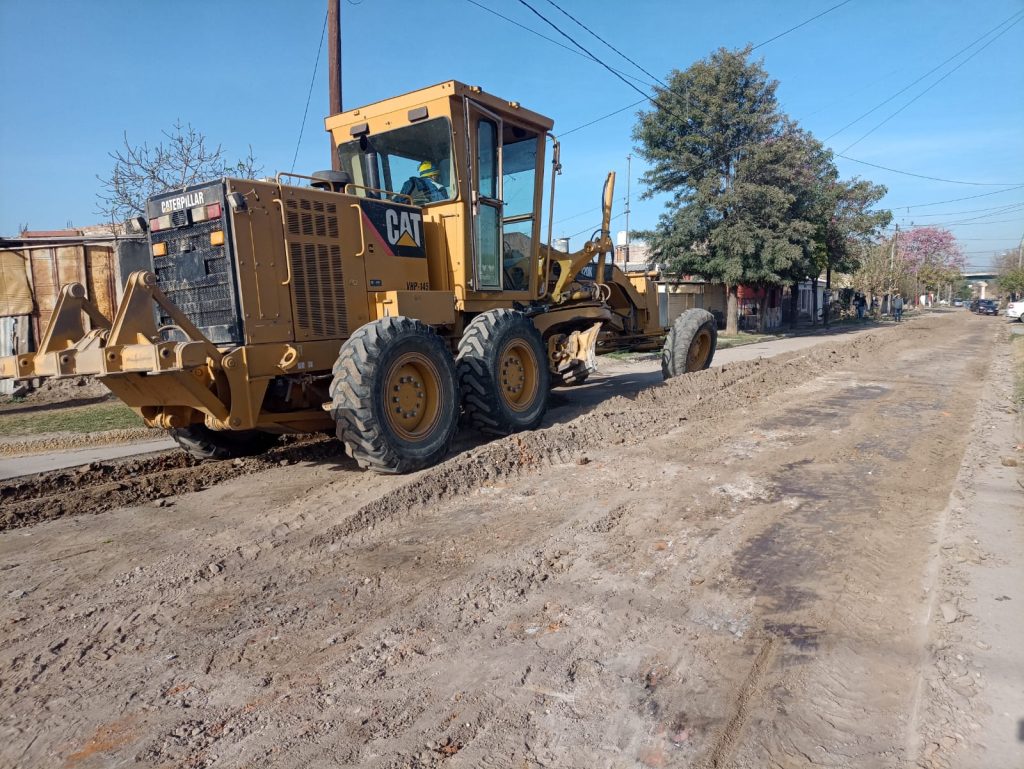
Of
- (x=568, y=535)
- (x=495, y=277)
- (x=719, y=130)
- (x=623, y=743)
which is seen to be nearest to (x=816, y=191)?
(x=719, y=130)

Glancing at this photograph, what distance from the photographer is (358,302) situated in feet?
21.1

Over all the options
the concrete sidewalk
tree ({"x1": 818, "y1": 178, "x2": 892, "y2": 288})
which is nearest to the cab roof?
the concrete sidewalk

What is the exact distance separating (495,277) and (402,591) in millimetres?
4679

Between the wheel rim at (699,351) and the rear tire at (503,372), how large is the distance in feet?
13.6

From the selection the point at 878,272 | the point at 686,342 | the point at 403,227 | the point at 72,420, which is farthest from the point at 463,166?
the point at 878,272

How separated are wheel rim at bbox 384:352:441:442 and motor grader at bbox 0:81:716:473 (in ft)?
0.06

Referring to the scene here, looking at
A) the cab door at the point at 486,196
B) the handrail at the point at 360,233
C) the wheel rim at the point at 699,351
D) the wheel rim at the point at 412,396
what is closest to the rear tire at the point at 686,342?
the wheel rim at the point at 699,351

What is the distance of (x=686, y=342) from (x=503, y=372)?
180 inches

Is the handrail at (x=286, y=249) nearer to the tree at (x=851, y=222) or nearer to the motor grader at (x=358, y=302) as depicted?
the motor grader at (x=358, y=302)

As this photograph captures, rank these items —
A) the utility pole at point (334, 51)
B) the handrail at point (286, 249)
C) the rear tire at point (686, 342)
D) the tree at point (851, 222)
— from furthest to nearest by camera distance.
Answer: the tree at point (851, 222)
the utility pole at point (334, 51)
the rear tire at point (686, 342)
the handrail at point (286, 249)

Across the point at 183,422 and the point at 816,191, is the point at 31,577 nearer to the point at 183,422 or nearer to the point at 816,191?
the point at 183,422

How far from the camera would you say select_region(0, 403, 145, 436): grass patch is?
899cm

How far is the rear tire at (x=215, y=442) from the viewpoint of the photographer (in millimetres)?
6688

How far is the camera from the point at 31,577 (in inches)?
159
